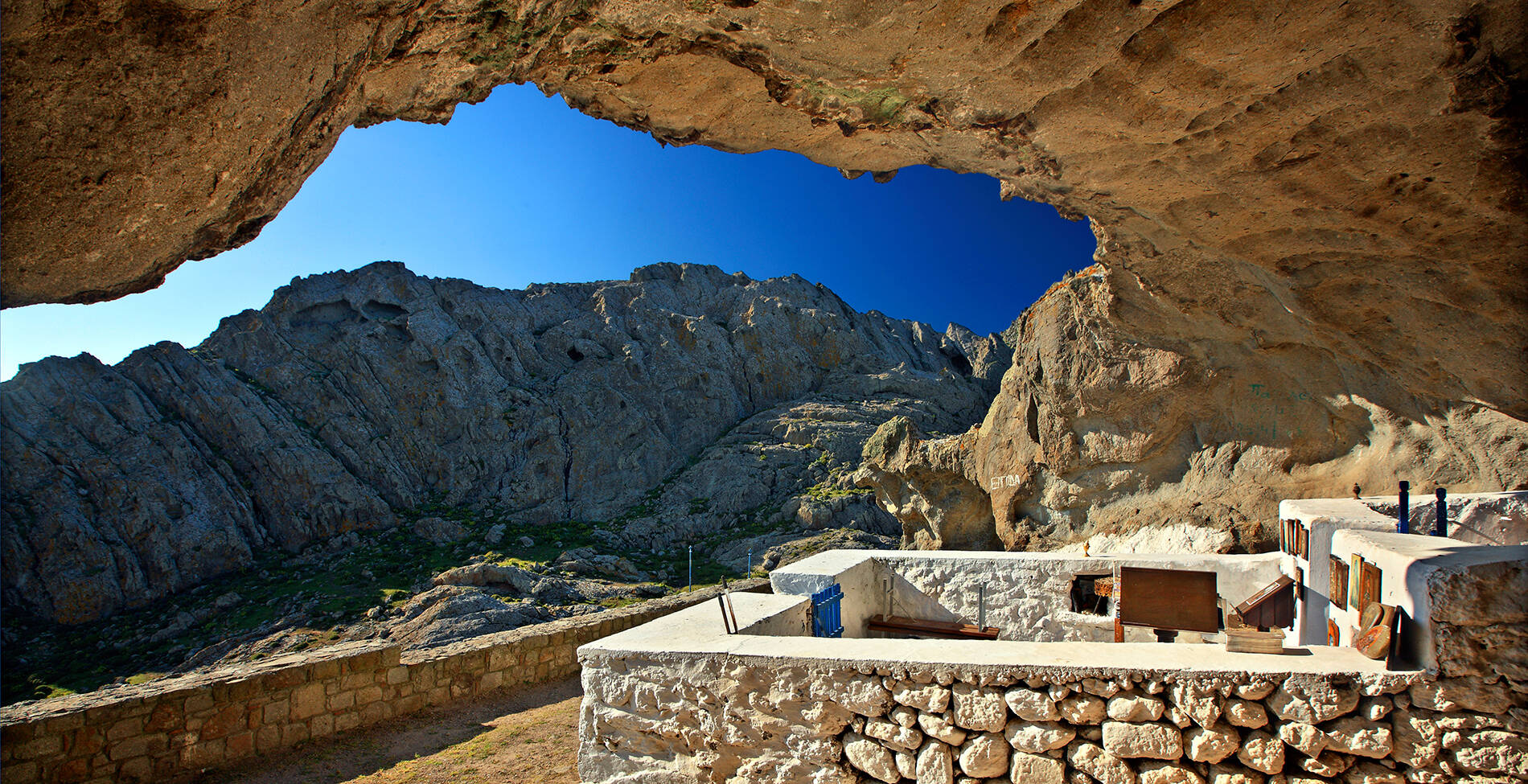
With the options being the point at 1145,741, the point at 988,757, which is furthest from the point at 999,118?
the point at 988,757

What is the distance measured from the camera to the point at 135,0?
95.3 inches

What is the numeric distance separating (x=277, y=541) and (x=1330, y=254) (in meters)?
34.6

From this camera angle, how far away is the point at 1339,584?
4855 millimetres

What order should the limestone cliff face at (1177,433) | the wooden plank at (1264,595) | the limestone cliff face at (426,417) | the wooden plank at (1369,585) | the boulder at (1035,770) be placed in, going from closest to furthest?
the boulder at (1035,770), the wooden plank at (1369,585), the wooden plank at (1264,595), the limestone cliff face at (1177,433), the limestone cliff face at (426,417)

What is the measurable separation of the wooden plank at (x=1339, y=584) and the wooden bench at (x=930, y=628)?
2.41 metres

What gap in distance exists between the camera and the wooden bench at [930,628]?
6270 mm

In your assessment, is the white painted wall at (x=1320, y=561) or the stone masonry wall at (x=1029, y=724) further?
the white painted wall at (x=1320, y=561)

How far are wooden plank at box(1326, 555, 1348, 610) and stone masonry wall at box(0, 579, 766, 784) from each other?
7717 millimetres

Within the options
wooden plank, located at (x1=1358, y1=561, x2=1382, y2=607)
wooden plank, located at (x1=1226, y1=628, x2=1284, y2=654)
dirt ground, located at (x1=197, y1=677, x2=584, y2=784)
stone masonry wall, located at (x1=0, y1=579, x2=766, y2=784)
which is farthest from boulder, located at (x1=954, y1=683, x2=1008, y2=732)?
stone masonry wall, located at (x1=0, y1=579, x2=766, y2=784)

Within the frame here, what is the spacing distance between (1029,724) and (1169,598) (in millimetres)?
2972

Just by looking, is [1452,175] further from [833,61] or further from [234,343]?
[234,343]

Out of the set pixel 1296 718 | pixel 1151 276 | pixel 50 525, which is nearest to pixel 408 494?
pixel 50 525

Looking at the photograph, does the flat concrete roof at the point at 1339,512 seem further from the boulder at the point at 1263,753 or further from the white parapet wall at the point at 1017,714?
the boulder at the point at 1263,753

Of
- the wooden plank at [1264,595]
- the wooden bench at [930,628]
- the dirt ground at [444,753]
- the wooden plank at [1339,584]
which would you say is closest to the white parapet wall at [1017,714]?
the wooden plank at [1339,584]
